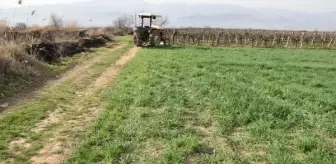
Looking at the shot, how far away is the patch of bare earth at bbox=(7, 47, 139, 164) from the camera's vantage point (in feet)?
21.9

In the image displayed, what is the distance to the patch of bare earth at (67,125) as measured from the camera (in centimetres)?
667

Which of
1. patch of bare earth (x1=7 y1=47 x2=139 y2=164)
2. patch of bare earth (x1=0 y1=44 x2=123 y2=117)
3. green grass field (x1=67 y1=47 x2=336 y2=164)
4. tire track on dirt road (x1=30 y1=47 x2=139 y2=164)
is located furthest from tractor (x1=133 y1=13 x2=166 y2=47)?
tire track on dirt road (x1=30 y1=47 x2=139 y2=164)

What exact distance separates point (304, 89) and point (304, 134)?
4.58 m

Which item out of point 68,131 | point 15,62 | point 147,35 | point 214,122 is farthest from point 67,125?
point 147,35

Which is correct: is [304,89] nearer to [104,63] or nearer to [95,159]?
[95,159]

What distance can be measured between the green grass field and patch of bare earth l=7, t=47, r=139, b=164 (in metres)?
0.28

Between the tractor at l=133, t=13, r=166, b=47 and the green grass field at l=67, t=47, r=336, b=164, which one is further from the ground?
the tractor at l=133, t=13, r=166, b=47

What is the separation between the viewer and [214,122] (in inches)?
332

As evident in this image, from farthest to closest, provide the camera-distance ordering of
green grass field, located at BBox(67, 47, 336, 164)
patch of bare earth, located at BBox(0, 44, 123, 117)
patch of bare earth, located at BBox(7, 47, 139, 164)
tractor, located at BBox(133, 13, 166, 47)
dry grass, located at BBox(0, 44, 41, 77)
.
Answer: tractor, located at BBox(133, 13, 166, 47), dry grass, located at BBox(0, 44, 41, 77), patch of bare earth, located at BBox(0, 44, 123, 117), patch of bare earth, located at BBox(7, 47, 139, 164), green grass field, located at BBox(67, 47, 336, 164)

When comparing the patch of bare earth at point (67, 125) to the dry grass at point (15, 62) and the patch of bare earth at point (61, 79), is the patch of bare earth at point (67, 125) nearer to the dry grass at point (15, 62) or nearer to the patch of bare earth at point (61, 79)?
the patch of bare earth at point (61, 79)

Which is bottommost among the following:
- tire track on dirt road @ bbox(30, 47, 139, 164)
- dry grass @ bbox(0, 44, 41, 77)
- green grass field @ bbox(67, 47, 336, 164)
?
tire track on dirt road @ bbox(30, 47, 139, 164)

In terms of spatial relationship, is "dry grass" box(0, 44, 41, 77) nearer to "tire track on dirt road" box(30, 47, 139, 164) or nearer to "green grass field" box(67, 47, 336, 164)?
"tire track on dirt road" box(30, 47, 139, 164)

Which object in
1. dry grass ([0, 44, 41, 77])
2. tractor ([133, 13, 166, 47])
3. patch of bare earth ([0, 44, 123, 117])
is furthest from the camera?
tractor ([133, 13, 166, 47])

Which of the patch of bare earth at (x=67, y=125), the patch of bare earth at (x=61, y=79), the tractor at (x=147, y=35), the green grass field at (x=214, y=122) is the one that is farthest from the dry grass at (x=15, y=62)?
the tractor at (x=147, y=35)
